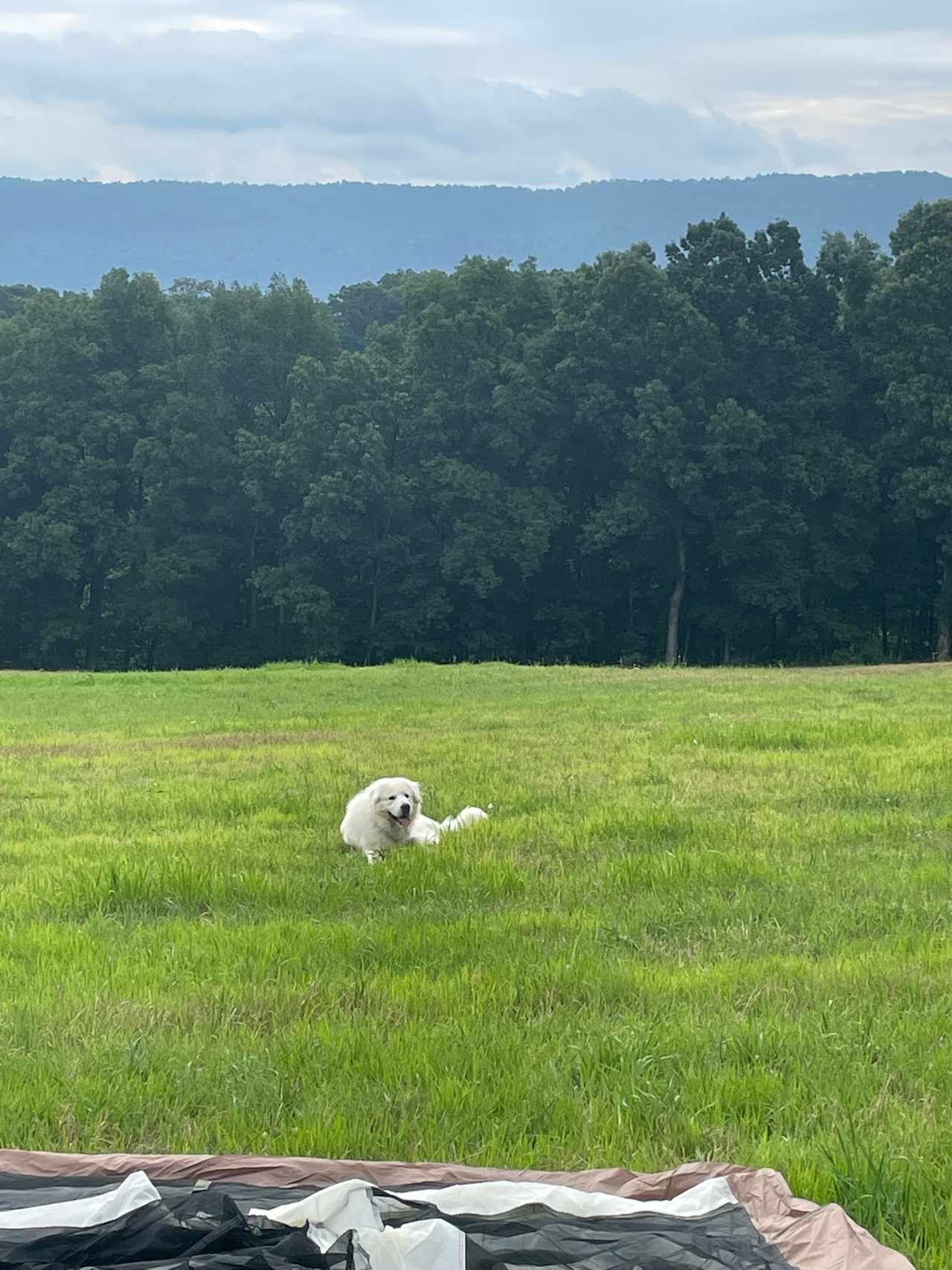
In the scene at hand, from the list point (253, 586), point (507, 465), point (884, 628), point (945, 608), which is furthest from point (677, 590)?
point (253, 586)

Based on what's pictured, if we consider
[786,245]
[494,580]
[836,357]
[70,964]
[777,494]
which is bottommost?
[70,964]

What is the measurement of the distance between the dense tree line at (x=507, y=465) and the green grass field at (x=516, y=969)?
118 ft

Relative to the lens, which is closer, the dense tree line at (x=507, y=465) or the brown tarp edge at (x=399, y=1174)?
the brown tarp edge at (x=399, y=1174)

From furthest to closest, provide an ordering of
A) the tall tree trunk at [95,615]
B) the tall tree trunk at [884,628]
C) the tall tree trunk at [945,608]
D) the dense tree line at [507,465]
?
the tall tree trunk at [95,615] → the tall tree trunk at [884,628] → the tall tree trunk at [945,608] → the dense tree line at [507,465]

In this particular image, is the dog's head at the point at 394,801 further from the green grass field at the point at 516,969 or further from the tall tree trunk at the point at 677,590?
the tall tree trunk at the point at 677,590

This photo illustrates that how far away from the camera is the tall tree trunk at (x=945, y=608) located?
4741 centimetres

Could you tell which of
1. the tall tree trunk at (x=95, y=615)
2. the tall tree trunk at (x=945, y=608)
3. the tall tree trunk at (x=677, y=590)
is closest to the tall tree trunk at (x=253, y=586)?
the tall tree trunk at (x=95, y=615)

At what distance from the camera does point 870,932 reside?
21.3 ft

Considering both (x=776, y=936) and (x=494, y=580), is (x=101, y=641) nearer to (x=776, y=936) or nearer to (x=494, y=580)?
(x=494, y=580)

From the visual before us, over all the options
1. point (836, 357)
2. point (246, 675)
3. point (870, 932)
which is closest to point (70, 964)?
point (870, 932)

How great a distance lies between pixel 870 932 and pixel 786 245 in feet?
154

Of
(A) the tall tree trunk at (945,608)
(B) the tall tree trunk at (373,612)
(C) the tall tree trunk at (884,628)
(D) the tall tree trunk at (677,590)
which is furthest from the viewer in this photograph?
(C) the tall tree trunk at (884,628)

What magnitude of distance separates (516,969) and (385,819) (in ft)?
10.1

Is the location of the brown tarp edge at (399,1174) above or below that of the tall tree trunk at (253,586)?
below
